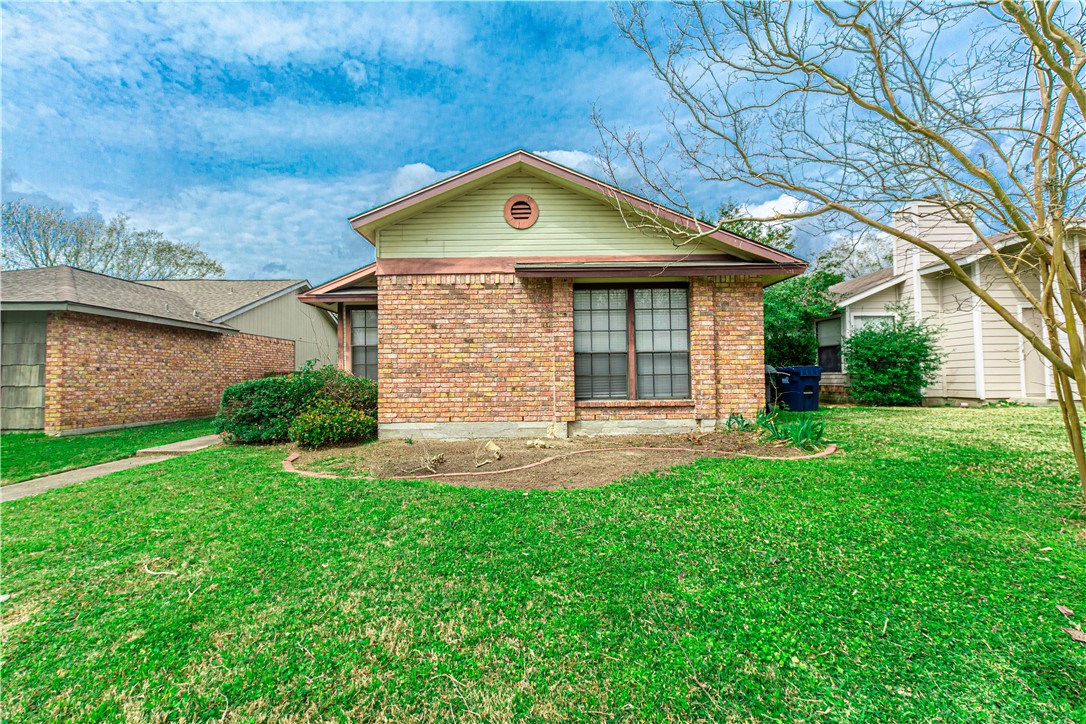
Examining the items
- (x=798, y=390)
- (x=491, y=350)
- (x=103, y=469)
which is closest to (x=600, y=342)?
(x=491, y=350)

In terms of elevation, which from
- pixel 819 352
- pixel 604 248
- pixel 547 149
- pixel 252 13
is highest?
pixel 252 13

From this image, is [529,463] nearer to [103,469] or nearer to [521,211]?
[521,211]

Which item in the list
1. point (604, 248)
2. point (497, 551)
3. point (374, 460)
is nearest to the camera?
point (497, 551)

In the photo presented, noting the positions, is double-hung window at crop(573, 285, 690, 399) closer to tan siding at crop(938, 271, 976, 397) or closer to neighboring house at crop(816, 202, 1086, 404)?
neighboring house at crop(816, 202, 1086, 404)

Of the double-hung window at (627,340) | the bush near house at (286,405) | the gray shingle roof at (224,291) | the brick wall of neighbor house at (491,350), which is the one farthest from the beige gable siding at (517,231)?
the gray shingle roof at (224,291)

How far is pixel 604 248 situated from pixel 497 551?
6110 millimetres

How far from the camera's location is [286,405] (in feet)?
28.1

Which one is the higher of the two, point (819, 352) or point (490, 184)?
point (490, 184)

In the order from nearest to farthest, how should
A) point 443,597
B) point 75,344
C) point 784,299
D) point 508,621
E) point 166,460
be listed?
point 508,621, point 443,597, point 166,460, point 75,344, point 784,299

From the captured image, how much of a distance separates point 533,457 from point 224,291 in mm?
18298

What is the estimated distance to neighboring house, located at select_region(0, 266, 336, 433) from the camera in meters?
10.4

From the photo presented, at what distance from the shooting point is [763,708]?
1949 millimetres

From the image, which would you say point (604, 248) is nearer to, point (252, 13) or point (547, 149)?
point (547, 149)

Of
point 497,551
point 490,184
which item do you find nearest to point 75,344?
point 490,184
